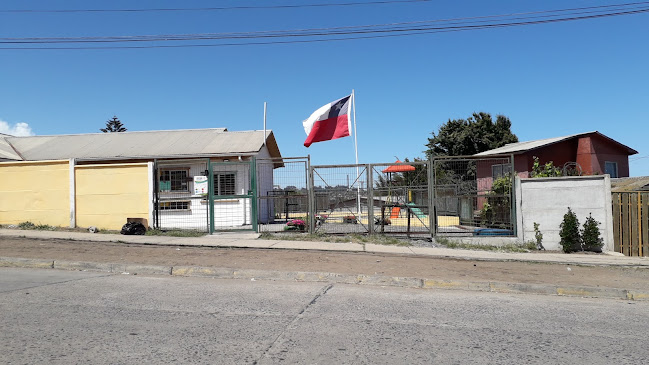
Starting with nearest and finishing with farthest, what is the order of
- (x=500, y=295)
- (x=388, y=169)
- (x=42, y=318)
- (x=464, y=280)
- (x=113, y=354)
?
(x=113, y=354), (x=42, y=318), (x=500, y=295), (x=464, y=280), (x=388, y=169)

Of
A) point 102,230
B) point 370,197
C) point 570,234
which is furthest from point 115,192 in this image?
point 570,234

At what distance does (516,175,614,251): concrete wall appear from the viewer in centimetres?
1201

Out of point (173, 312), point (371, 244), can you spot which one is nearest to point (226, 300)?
point (173, 312)

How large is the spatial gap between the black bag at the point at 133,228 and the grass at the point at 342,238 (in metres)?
3.87

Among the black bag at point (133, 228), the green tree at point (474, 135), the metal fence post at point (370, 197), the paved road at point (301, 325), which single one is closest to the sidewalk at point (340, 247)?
the black bag at point (133, 228)

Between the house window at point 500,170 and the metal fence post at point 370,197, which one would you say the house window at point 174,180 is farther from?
the house window at point 500,170

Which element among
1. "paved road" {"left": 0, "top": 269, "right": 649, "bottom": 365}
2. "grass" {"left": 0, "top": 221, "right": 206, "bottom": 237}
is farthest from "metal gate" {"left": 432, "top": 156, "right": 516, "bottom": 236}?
"grass" {"left": 0, "top": 221, "right": 206, "bottom": 237}

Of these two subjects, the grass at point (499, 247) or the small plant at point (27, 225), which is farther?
the small plant at point (27, 225)

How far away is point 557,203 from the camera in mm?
12297

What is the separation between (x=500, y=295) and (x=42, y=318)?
674 cm

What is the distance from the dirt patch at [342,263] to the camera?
8.52 m

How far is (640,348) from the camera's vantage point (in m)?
4.70

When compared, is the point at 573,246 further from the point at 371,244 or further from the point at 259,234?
the point at 259,234

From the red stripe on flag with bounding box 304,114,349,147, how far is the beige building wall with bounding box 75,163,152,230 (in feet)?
18.2
